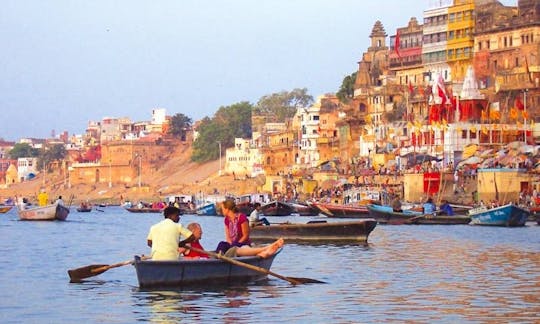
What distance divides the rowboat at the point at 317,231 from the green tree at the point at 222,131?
359 ft

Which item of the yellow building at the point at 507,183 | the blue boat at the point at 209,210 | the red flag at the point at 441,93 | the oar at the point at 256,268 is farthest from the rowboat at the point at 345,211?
the oar at the point at 256,268

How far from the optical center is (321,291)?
21.2m

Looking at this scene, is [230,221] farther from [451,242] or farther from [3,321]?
[451,242]

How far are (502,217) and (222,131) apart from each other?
9644cm

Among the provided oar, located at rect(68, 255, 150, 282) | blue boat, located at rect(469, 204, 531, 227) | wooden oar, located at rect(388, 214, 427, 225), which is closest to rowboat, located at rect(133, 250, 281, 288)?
oar, located at rect(68, 255, 150, 282)

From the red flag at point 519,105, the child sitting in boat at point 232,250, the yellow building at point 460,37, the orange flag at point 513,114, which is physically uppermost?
the yellow building at point 460,37

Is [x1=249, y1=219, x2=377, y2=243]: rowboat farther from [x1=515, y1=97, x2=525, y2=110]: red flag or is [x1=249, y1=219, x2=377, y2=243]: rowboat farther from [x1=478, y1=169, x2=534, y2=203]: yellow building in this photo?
[x1=515, y1=97, x2=525, y2=110]: red flag

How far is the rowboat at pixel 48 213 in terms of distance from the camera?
61438mm

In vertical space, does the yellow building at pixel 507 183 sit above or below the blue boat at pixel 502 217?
above

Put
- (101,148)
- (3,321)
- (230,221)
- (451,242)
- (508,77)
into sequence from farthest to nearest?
(101,148), (508,77), (451,242), (230,221), (3,321)

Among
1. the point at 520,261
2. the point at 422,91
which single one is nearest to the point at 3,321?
the point at 520,261

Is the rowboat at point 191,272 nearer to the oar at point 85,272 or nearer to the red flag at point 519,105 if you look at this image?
the oar at point 85,272

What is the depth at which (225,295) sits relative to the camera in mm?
20453

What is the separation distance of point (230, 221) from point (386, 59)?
87512mm
